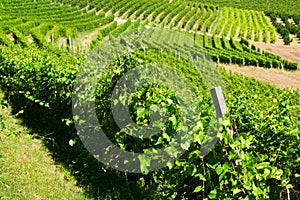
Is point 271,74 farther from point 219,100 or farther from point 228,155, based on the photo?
point 228,155

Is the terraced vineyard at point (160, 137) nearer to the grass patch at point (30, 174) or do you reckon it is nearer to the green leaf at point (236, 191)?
the green leaf at point (236, 191)

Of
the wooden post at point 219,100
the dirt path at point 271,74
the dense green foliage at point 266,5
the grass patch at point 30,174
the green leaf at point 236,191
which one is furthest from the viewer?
the dense green foliage at point 266,5

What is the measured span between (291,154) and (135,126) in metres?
1.84

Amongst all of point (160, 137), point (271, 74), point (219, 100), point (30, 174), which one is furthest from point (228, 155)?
point (271, 74)

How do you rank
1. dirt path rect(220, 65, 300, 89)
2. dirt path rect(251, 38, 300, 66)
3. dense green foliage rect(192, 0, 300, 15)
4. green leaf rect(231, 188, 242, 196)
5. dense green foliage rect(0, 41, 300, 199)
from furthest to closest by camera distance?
dense green foliage rect(192, 0, 300, 15)
dirt path rect(251, 38, 300, 66)
dirt path rect(220, 65, 300, 89)
dense green foliage rect(0, 41, 300, 199)
green leaf rect(231, 188, 242, 196)

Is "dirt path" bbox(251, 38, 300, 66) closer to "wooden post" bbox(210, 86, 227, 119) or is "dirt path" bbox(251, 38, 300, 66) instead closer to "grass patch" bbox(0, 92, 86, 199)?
"grass patch" bbox(0, 92, 86, 199)

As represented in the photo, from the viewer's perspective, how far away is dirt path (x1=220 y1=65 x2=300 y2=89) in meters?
32.7

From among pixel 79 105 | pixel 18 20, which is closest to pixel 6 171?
pixel 79 105

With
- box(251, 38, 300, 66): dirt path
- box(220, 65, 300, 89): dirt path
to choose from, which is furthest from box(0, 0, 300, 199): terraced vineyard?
box(251, 38, 300, 66): dirt path

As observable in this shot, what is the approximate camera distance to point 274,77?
112ft

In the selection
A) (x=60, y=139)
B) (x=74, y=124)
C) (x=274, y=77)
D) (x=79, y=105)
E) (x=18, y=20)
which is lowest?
(x=274, y=77)

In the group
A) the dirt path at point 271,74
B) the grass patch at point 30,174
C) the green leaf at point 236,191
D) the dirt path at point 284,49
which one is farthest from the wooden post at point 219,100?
the dirt path at point 284,49

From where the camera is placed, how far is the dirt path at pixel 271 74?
1286 inches

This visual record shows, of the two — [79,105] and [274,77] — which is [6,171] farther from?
[274,77]
